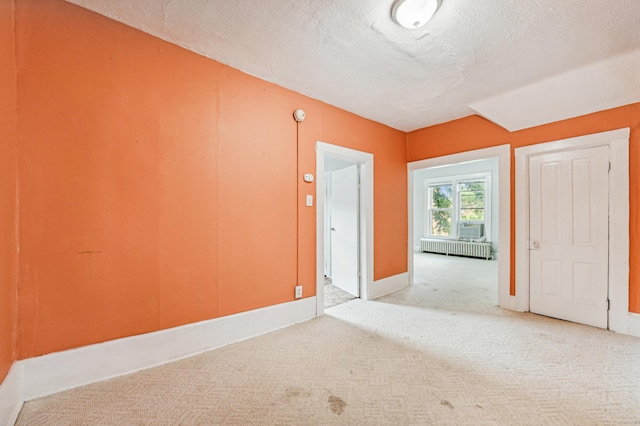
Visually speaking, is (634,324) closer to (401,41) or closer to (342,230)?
(342,230)

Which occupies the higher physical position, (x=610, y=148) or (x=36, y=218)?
(x=610, y=148)

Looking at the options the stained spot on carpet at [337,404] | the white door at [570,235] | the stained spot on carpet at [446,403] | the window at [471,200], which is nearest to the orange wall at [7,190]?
the stained spot on carpet at [337,404]

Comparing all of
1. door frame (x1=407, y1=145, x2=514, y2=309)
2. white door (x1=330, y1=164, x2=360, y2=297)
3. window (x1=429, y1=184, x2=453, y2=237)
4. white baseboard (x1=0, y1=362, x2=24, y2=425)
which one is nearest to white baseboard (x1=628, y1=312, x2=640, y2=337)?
door frame (x1=407, y1=145, x2=514, y2=309)

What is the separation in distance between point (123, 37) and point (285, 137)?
1.43 meters

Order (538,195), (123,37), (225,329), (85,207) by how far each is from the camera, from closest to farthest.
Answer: (85,207)
(123,37)
(225,329)
(538,195)

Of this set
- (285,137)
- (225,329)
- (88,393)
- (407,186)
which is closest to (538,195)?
(407,186)

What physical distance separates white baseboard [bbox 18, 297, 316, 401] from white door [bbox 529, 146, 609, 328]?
2.99 meters

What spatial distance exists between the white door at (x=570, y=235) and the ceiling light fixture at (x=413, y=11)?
2328mm

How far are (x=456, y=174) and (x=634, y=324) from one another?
5.46m

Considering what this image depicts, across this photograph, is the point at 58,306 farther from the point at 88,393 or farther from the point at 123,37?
the point at 123,37

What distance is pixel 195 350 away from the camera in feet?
7.01

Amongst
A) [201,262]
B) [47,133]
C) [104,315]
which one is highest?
[47,133]

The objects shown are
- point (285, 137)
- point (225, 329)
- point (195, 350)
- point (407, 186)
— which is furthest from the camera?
point (407, 186)

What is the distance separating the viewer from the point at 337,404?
156 cm
